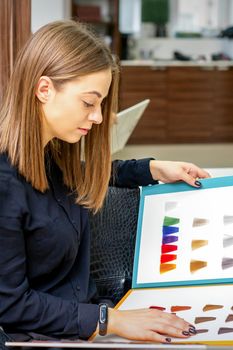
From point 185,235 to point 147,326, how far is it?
0.38 m

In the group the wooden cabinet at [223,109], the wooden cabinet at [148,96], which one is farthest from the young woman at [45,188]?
the wooden cabinet at [223,109]

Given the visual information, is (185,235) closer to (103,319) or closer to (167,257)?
(167,257)

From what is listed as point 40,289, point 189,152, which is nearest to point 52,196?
point 40,289

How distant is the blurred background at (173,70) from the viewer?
21.3 feet

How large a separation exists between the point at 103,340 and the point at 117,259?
418mm

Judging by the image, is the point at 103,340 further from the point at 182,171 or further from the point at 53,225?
the point at 182,171

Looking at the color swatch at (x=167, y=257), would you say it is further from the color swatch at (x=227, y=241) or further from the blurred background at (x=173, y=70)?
the blurred background at (x=173, y=70)

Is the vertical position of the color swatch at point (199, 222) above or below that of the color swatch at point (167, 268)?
above

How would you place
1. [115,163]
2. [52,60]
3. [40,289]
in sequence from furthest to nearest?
1. [115,163]
2. [40,289]
3. [52,60]

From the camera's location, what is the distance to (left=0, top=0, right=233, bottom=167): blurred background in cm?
648

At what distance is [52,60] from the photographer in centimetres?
124

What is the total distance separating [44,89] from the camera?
1.24 meters

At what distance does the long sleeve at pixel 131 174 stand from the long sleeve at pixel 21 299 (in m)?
0.46

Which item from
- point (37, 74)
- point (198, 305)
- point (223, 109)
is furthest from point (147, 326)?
point (223, 109)
